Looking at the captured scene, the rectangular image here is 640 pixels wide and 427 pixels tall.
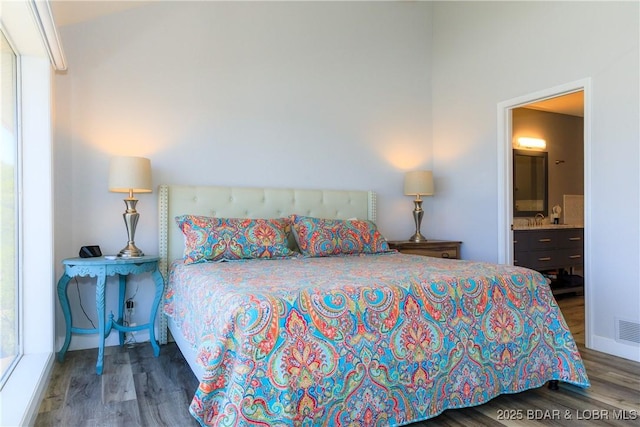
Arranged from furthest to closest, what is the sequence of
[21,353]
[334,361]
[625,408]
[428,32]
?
[428,32] < [21,353] < [625,408] < [334,361]

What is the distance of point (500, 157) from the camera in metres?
3.97

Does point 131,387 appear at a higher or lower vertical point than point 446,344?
lower

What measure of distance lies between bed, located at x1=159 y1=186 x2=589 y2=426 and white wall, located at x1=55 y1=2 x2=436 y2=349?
108 centimetres

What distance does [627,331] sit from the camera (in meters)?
3.00

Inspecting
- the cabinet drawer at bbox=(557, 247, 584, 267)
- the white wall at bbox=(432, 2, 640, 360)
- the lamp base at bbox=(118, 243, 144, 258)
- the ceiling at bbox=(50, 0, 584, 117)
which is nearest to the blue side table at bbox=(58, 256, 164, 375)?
the lamp base at bbox=(118, 243, 144, 258)

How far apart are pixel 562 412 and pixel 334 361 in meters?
1.28

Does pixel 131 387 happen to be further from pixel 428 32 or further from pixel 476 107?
pixel 428 32

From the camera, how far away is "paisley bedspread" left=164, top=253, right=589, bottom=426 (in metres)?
1.61

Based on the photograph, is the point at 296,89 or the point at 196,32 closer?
the point at 196,32

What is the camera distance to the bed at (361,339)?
1616mm

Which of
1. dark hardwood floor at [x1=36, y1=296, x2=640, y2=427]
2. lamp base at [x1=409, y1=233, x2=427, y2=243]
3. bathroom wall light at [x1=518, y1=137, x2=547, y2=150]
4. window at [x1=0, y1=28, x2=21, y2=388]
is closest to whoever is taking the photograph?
dark hardwood floor at [x1=36, y1=296, x2=640, y2=427]

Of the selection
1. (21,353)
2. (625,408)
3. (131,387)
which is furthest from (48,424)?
(625,408)

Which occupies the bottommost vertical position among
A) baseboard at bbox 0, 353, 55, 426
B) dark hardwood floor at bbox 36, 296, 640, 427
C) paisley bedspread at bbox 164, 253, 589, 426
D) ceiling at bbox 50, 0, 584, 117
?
dark hardwood floor at bbox 36, 296, 640, 427

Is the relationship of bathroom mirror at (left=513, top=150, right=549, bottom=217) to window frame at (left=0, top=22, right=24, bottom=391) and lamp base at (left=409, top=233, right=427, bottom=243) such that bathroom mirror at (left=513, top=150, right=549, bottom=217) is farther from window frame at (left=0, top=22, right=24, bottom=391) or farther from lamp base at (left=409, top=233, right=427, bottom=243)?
window frame at (left=0, top=22, right=24, bottom=391)
